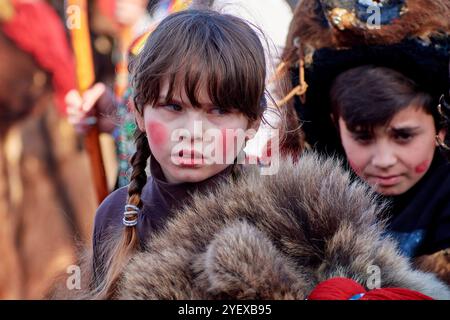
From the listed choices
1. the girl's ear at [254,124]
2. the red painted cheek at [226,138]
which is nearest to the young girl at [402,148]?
the girl's ear at [254,124]

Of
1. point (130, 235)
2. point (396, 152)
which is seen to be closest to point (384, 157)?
point (396, 152)

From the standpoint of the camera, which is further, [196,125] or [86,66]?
[86,66]

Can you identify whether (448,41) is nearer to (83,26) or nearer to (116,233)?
(116,233)

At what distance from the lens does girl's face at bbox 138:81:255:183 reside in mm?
1284

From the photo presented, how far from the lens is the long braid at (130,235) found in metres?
1.19

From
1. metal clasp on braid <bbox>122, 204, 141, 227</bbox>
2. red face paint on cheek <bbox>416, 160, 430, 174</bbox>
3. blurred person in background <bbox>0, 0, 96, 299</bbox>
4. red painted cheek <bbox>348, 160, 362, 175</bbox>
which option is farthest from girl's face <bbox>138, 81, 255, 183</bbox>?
blurred person in background <bbox>0, 0, 96, 299</bbox>

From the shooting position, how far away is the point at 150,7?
2.19 metres

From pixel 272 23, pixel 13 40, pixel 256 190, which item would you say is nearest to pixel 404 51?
pixel 272 23

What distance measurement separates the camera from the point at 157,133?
133 centimetres

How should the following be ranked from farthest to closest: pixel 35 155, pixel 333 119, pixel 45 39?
pixel 35 155 < pixel 45 39 < pixel 333 119

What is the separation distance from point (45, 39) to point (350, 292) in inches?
83.2

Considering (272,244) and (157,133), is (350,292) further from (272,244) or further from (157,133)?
(157,133)

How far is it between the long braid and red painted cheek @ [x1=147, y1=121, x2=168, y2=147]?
0.42 feet

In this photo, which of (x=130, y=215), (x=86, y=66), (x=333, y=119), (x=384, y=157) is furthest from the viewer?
(x=86, y=66)
